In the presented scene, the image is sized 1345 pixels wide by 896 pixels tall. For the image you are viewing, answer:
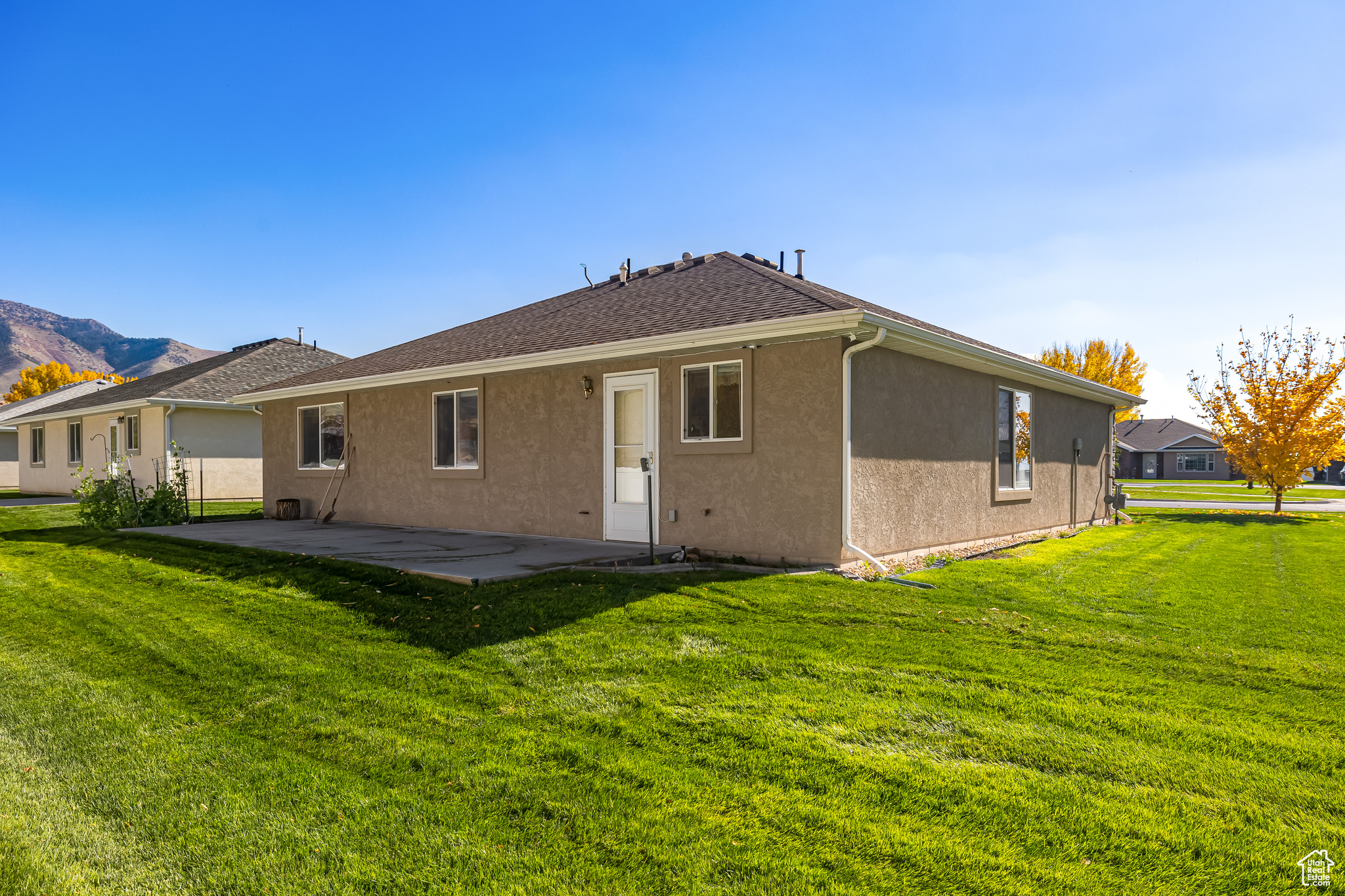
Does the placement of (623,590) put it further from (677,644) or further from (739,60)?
(739,60)

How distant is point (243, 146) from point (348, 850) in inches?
715

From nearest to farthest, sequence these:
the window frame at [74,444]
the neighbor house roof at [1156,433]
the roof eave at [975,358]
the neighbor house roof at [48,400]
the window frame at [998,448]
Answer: the roof eave at [975,358] < the window frame at [998,448] < the window frame at [74,444] < the neighbor house roof at [48,400] < the neighbor house roof at [1156,433]

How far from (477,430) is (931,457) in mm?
6632

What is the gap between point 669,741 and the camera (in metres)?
3.59

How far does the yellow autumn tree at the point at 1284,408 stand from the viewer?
1986cm

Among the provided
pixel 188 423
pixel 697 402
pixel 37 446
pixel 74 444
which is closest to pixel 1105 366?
pixel 697 402

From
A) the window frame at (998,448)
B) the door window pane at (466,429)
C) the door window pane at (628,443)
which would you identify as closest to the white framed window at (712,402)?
the door window pane at (628,443)

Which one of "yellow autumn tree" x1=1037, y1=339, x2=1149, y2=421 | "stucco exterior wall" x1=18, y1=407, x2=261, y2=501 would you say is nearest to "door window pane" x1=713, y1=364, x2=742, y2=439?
"stucco exterior wall" x1=18, y1=407, x2=261, y2=501

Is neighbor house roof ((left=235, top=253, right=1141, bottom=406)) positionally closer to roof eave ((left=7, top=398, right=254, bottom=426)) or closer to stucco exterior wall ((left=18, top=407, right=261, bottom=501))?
roof eave ((left=7, top=398, right=254, bottom=426))

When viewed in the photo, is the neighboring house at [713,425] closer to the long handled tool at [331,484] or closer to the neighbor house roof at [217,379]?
the long handled tool at [331,484]

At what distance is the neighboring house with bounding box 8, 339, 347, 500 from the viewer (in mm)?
19984

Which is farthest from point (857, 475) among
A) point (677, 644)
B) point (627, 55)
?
point (627, 55)

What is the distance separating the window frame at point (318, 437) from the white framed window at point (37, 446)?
19.0 m

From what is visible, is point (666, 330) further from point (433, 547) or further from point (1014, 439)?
point (1014, 439)
